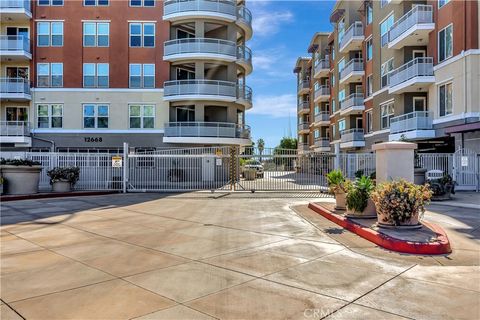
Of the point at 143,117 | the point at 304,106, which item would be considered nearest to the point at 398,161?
the point at 143,117

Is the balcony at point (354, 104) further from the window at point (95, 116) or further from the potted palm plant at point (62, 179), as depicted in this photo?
the potted palm plant at point (62, 179)

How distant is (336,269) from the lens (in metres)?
6.48

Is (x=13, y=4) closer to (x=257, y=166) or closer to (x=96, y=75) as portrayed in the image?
(x=96, y=75)

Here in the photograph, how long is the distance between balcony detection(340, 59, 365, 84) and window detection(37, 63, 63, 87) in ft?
97.0

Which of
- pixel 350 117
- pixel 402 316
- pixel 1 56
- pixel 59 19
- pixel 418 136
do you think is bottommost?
pixel 402 316

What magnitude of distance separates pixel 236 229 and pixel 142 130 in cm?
2741

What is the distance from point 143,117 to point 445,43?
25.0m

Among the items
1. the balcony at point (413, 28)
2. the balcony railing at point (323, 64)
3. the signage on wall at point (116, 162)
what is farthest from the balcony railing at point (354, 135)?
the signage on wall at point (116, 162)

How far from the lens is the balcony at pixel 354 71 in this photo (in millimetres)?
42719

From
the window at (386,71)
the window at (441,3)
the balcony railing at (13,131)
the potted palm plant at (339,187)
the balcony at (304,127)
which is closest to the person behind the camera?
the potted palm plant at (339,187)

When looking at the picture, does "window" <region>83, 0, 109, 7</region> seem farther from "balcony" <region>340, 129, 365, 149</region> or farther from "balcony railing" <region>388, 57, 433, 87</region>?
"balcony" <region>340, 129, 365, 149</region>

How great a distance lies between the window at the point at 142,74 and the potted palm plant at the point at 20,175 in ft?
58.7

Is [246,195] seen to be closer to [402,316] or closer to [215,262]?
[215,262]

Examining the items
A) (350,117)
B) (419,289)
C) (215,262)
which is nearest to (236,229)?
(215,262)
